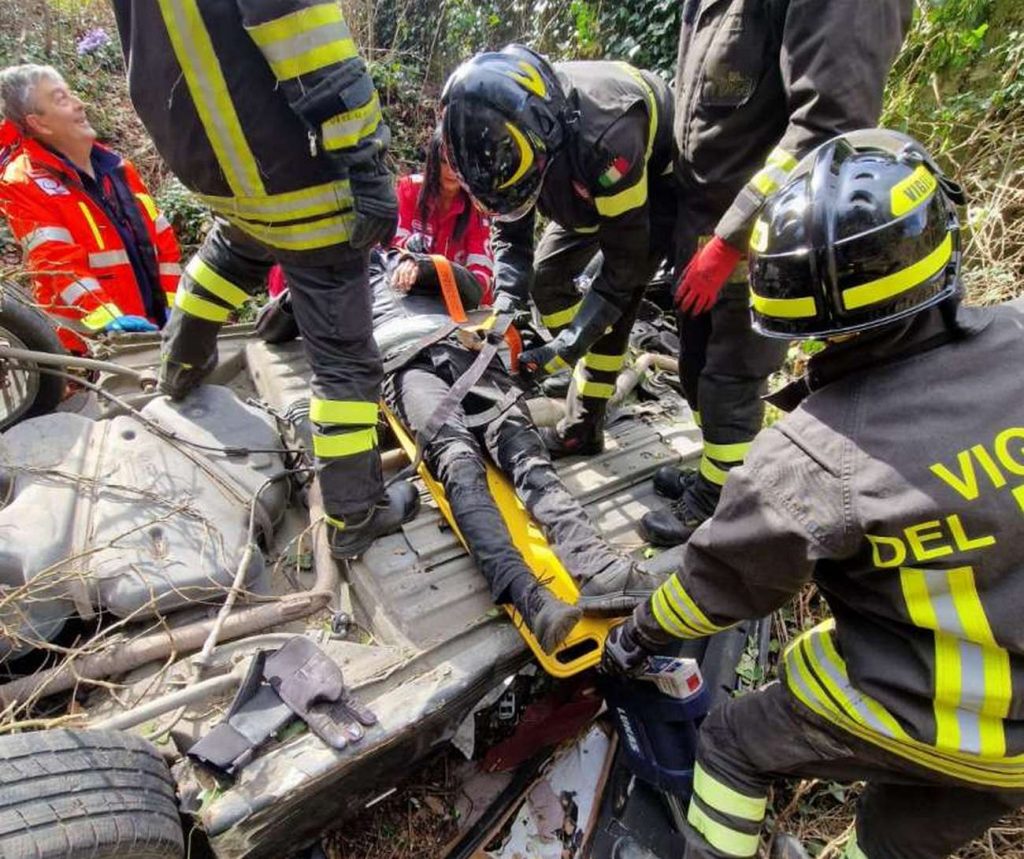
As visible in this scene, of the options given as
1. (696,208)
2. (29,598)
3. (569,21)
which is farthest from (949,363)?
(569,21)

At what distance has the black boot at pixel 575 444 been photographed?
3152mm

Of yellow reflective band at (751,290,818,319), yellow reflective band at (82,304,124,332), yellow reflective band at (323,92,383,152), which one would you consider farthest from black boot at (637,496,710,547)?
yellow reflective band at (82,304,124,332)

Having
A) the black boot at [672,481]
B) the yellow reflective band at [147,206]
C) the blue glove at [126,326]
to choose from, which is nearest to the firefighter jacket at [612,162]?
the black boot at [672,481]

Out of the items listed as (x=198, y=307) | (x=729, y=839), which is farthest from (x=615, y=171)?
(x=729, y=839)

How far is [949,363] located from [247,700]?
1.79 m

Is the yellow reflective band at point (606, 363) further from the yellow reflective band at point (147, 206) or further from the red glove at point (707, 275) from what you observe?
the yellow reflective band at point (147, 206)

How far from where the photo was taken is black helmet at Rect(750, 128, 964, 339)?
1249 mm

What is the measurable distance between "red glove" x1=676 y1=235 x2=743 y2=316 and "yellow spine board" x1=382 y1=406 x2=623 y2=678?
985 mm

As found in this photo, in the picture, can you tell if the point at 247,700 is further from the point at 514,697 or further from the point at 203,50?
the point at 203,50

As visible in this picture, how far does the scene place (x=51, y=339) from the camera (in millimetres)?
2586

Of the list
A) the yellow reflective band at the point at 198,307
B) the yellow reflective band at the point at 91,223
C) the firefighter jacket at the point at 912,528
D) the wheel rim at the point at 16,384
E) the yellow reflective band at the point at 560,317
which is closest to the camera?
the firefighter jacket at the point at 912,528

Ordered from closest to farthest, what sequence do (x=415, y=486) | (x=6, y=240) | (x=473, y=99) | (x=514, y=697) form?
(x=473, y=99) → (x=514, y=697) → (x=415, y=486) → (x=6, y=240)

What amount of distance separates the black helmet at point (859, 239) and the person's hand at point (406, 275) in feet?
6.64

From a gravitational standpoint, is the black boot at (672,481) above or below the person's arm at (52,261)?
below
